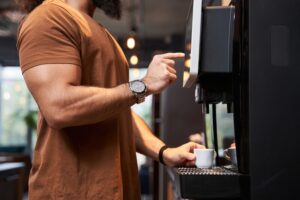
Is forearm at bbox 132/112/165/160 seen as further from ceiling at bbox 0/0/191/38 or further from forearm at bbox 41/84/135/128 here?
ceiling at bbox 0/0/191/38

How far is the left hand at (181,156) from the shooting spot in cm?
131

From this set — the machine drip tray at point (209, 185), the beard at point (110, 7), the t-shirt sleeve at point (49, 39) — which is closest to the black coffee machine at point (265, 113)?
the machine drip tray at point (209, 185)

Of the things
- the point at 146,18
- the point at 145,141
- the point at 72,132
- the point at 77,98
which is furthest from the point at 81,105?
the point at 146,18

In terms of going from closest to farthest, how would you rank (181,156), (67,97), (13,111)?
(67,97) < (181,156) < (13,111)

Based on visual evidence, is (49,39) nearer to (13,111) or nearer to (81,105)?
(81,105)

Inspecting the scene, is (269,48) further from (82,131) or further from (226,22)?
(82,131)

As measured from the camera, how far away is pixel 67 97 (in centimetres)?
111

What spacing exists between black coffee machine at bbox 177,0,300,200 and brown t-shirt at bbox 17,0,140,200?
0.95ft

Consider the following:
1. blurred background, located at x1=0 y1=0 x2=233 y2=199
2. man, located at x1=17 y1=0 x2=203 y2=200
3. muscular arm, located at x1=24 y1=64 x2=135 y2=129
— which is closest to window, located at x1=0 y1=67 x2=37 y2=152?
blurred background, located at x1=0 y1=0 x2=233 y2=199

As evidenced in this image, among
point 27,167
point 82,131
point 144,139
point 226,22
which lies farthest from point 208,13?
point 27,167

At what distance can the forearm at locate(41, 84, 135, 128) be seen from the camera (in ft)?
3.65

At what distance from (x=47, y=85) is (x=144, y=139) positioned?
0.58 metres

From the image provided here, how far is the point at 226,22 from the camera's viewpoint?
1132 millimetres

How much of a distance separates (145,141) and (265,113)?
0.67m
